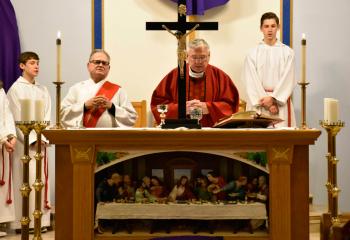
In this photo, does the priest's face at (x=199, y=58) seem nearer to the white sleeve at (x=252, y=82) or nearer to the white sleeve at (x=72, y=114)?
the white sleeve at (x=72, y=114)

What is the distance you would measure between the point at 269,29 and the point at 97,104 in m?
2.45

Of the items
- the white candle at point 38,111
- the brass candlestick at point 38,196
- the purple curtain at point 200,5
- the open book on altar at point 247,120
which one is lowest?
the brass candlestick at point 38,196

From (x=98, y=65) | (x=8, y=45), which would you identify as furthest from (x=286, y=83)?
(x=8, y=45)

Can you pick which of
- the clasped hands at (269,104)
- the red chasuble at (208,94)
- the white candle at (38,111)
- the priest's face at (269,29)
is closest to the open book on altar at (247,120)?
the red chasuble at (208,94)

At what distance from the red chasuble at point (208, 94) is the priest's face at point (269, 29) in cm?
130

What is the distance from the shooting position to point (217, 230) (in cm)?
410

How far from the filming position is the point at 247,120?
4078 millimetres

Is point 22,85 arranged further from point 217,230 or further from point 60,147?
point 217,230

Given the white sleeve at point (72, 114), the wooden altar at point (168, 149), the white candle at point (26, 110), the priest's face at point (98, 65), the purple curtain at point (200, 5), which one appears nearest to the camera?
the wooden altar at point (168, 149)

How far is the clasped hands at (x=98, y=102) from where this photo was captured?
465cm

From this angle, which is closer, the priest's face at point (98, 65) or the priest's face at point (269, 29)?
the priest's face at point (98, 65)

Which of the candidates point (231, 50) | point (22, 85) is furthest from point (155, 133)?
point (231, 50)

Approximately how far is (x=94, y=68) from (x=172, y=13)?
2115 millimetres

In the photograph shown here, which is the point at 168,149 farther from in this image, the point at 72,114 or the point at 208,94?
the point at 208,94
